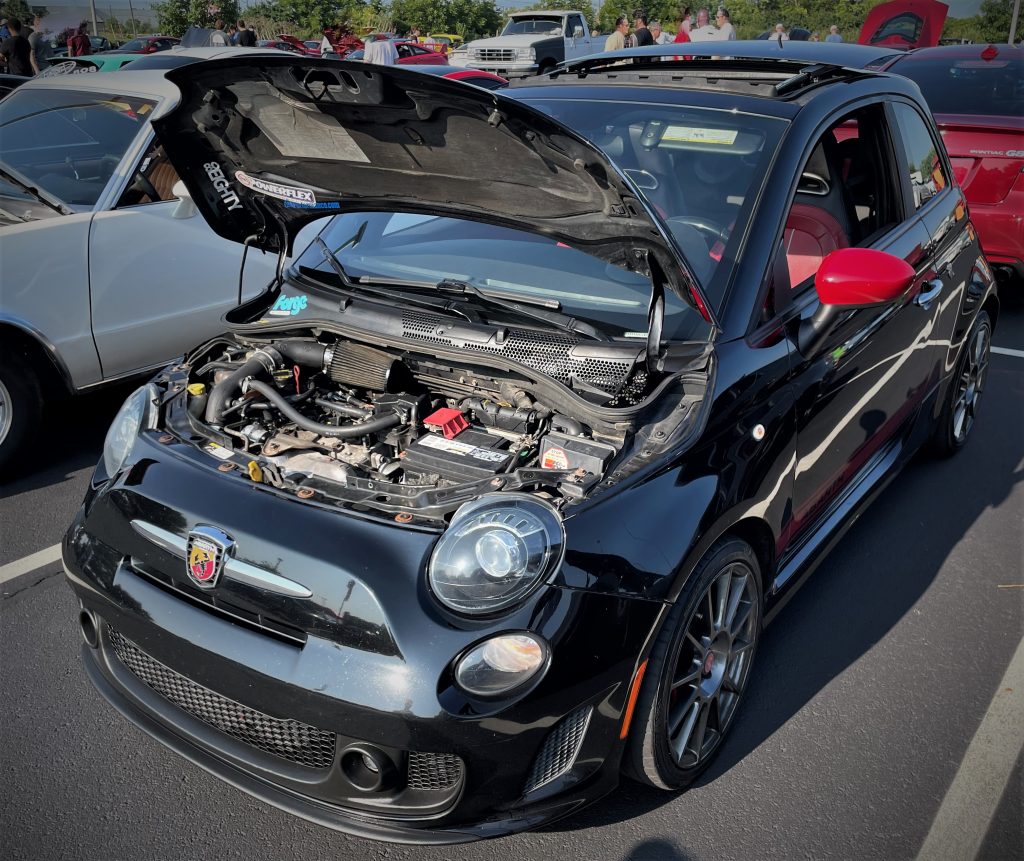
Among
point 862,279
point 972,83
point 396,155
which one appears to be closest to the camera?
point 862,279

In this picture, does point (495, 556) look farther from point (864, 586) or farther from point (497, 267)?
point (864, 586)

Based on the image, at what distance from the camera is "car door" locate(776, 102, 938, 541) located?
2885mm

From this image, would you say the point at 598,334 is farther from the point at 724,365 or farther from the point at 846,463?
the point at 846,463

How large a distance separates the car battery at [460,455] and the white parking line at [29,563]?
196 centimetres

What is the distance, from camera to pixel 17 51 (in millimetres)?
12523

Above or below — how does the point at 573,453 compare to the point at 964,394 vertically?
above

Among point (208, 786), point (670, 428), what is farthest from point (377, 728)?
point (670, 428)

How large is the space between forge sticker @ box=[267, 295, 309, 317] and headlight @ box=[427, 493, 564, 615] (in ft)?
4.35

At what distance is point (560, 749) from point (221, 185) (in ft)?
7.24

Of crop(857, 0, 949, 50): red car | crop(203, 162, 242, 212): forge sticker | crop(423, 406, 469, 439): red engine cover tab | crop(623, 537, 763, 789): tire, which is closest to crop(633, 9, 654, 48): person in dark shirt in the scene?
crop(857, 0, 949, 50): red car

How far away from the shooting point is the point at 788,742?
275 cm

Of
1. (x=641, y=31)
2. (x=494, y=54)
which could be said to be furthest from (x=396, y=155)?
(x=494, y=54)

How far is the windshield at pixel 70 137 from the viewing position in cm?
460

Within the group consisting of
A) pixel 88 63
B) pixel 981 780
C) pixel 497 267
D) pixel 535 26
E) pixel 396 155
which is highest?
pixel 535 26
